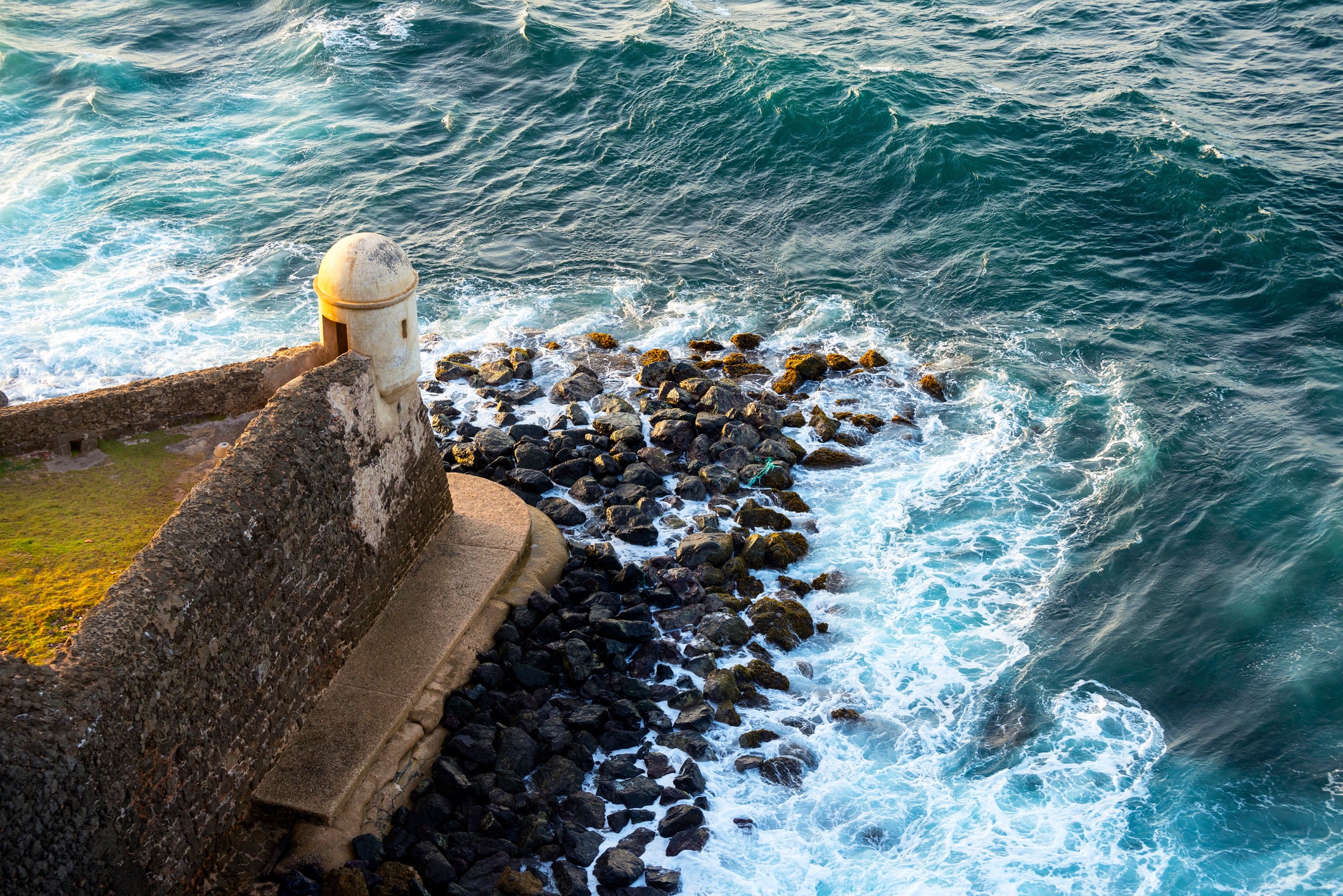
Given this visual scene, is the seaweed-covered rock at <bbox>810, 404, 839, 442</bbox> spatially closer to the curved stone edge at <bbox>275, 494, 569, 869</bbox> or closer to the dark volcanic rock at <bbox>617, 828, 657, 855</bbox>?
the curved stone edge at <bbox>275, 494, 569, 869</bbox>

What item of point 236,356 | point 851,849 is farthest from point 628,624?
point 236,356

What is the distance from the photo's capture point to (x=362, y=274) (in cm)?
1127

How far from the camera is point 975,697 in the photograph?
13492 millimetres

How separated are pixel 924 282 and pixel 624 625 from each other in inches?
487

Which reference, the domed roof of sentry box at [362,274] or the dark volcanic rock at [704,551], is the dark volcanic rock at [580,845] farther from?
the domed roof of sentry box at [362,274]

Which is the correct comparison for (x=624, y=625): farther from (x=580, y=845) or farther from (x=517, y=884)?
(x=517, y=884)

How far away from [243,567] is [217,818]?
7.62ft

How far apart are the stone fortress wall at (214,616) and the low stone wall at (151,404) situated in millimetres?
21

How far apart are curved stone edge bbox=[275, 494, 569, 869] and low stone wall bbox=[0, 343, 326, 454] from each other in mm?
3262

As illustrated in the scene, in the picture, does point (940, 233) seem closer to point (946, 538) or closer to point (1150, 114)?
point (1150, 114)

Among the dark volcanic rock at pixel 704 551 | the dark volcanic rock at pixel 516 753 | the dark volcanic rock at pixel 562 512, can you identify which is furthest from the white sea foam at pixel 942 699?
the dark volcanic rock at pixel 516 753

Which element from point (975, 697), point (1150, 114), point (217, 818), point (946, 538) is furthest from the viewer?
point (1150, 114)

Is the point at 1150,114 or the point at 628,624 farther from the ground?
the point at 1150,114

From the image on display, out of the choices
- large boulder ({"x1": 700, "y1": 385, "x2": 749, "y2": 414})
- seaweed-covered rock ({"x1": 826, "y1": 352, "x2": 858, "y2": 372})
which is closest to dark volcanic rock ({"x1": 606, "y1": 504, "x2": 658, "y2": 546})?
large boulder ({"x1": 700, "y1": 385, "x2": 749, "y2": 414})
